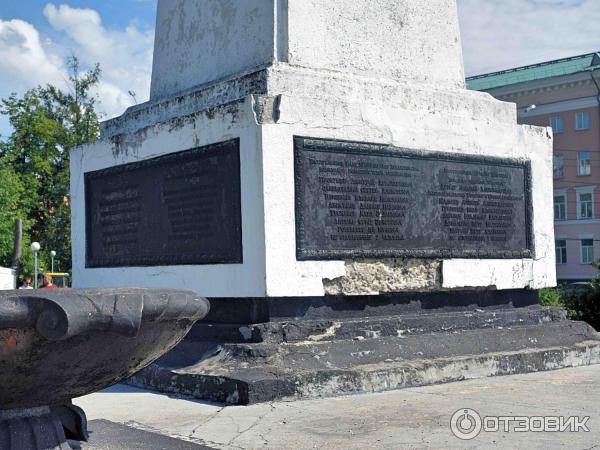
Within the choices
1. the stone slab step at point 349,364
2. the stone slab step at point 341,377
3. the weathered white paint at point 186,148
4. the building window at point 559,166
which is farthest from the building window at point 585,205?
the weathered white paint at point 186,148

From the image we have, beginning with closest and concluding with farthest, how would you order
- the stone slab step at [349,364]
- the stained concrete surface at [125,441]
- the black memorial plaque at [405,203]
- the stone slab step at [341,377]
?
the stained concrete surface at [125,441] → the stone slab step at [341,377] → the stone slab step at [349,364] → the black memorial plaque at [405,203]

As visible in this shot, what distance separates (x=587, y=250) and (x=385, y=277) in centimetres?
3734

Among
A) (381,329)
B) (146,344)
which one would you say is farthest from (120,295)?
(381,329)

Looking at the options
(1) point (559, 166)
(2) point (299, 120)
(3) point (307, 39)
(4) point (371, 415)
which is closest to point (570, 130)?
(1) point (559, 166)

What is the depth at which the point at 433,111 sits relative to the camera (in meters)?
7.60

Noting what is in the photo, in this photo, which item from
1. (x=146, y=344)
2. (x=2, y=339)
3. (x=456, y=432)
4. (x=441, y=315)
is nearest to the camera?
(x=2, y=339)

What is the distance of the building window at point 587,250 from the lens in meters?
41.8

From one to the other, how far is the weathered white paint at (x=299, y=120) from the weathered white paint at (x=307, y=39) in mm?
13

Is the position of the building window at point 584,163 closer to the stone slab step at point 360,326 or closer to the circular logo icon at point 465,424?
the stone slab step at point 360,326

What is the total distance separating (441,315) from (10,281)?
689 inches

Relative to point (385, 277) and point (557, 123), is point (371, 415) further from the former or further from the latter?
point (557, 123)

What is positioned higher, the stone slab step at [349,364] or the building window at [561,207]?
the building window at [561,207]

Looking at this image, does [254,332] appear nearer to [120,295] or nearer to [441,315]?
[441,315]

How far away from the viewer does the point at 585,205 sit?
140 feet
